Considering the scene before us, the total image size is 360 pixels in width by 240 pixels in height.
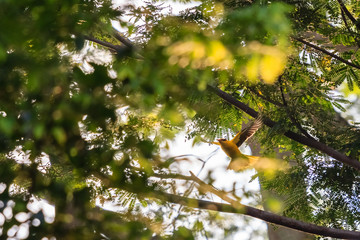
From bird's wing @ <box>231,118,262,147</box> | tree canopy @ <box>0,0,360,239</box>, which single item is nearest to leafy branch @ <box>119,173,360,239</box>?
tree canopy @ <box>0,0,360,239</box>

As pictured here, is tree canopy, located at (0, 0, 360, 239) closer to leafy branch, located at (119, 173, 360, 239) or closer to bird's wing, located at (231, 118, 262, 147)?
leafy branch, located at (119, 173, 360, 239)

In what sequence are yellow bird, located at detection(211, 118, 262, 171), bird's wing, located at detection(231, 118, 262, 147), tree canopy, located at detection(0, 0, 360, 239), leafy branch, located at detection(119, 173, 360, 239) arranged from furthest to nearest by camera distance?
yellow bird, located at detection(211, 118, 262, 171)
bird's wing, located at detection(231, 118, 262, 147)
leafy branch, located at detection(119, 173, 360, 239)
tree canopy, located at detection(0, 0, 360, 239)

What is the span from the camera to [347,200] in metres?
4.74

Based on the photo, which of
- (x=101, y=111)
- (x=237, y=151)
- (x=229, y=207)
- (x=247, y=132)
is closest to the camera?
(x=101, y=111)

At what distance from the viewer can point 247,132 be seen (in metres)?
4.51

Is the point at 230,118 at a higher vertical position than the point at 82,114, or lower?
higher

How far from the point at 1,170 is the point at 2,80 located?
43 cm

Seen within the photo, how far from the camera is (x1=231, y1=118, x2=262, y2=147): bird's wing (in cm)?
426

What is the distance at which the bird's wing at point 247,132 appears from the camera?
4262 millimetres

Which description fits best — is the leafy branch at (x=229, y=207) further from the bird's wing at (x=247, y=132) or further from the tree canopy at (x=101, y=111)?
the bird's wing at (x=247, y=132)

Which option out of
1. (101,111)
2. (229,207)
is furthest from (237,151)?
(101,111)

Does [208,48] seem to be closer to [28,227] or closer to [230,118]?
[28,227]

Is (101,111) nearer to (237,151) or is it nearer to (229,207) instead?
(229,207)

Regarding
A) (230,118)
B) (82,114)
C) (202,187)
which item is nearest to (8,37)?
(82,114)
